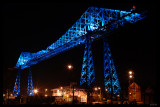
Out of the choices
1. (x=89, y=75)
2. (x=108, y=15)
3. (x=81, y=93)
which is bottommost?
(x=81, y=93)

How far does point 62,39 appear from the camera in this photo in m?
51.6

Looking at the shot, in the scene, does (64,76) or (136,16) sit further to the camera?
(64,76)

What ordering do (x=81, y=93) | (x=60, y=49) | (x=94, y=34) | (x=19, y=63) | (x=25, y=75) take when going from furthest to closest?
(x=25, y=75)
(x=19, y=63)
(x=60, y=49)
(x=94, y=34)
(x=81, y=93)

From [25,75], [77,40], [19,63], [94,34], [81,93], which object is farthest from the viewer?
[25,75]

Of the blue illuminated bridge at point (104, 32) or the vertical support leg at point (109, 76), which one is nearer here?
the blue illuminated bridge at point (104, 32)

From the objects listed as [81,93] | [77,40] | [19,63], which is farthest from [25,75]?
[81,93]

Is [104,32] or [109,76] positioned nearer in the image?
[109,76]

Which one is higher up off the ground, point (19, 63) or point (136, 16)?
point (136, 16)

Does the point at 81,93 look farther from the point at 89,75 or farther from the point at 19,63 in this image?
the point at 19,63

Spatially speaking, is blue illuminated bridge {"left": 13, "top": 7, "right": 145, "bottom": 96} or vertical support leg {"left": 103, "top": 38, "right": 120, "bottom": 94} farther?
vertical support leg {"left": 103, "top": 38, "right": 120, "bottom": 94}

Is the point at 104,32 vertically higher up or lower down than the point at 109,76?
higher up

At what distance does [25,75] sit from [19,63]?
24.6 feet

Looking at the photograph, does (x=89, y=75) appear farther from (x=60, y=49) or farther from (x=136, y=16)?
(x=60, y=49)

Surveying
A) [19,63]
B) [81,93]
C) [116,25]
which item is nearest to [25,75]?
[19,63]
